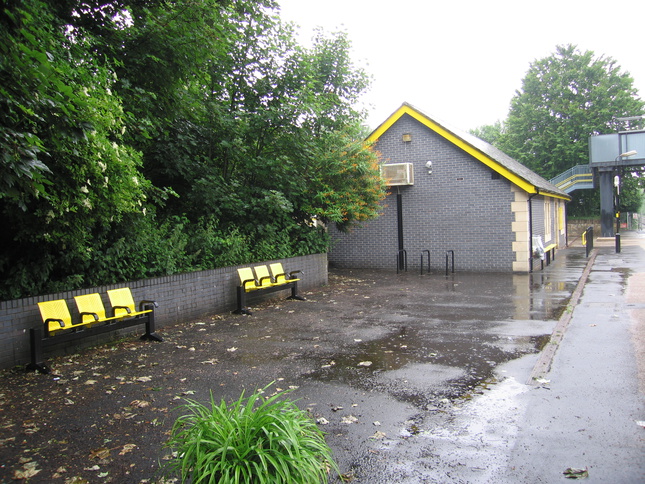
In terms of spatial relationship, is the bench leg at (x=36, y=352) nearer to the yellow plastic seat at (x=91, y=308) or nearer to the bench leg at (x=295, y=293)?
the yellow plastic seat at (x=91, y=308)

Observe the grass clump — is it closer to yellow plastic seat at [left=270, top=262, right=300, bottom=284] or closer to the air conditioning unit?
yellow plastic seat at [left=270, top=262, right=300, bottom=284]

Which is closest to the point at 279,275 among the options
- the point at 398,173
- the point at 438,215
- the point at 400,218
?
the point at 398,173

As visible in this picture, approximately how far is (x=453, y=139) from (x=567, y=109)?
29.5 meters

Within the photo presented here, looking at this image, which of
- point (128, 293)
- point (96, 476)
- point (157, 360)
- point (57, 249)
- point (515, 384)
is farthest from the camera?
point (128, 293)

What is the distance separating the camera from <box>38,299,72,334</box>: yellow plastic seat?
649 centimetres

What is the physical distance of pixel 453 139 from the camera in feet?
56.2

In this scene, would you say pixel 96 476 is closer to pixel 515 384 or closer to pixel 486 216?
pixel 515 384

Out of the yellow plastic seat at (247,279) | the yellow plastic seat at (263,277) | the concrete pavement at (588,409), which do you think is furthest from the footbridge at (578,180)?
the yellow plastic seat at (247,279)

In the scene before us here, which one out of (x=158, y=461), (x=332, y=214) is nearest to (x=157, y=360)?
(x=158, y=461)

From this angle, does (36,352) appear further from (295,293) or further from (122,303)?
Result: (295,293)

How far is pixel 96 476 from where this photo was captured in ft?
12.0

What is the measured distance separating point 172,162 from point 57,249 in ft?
17.6

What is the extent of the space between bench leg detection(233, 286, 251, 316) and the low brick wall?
355 millimetres

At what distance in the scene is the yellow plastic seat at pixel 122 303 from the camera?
758cm
